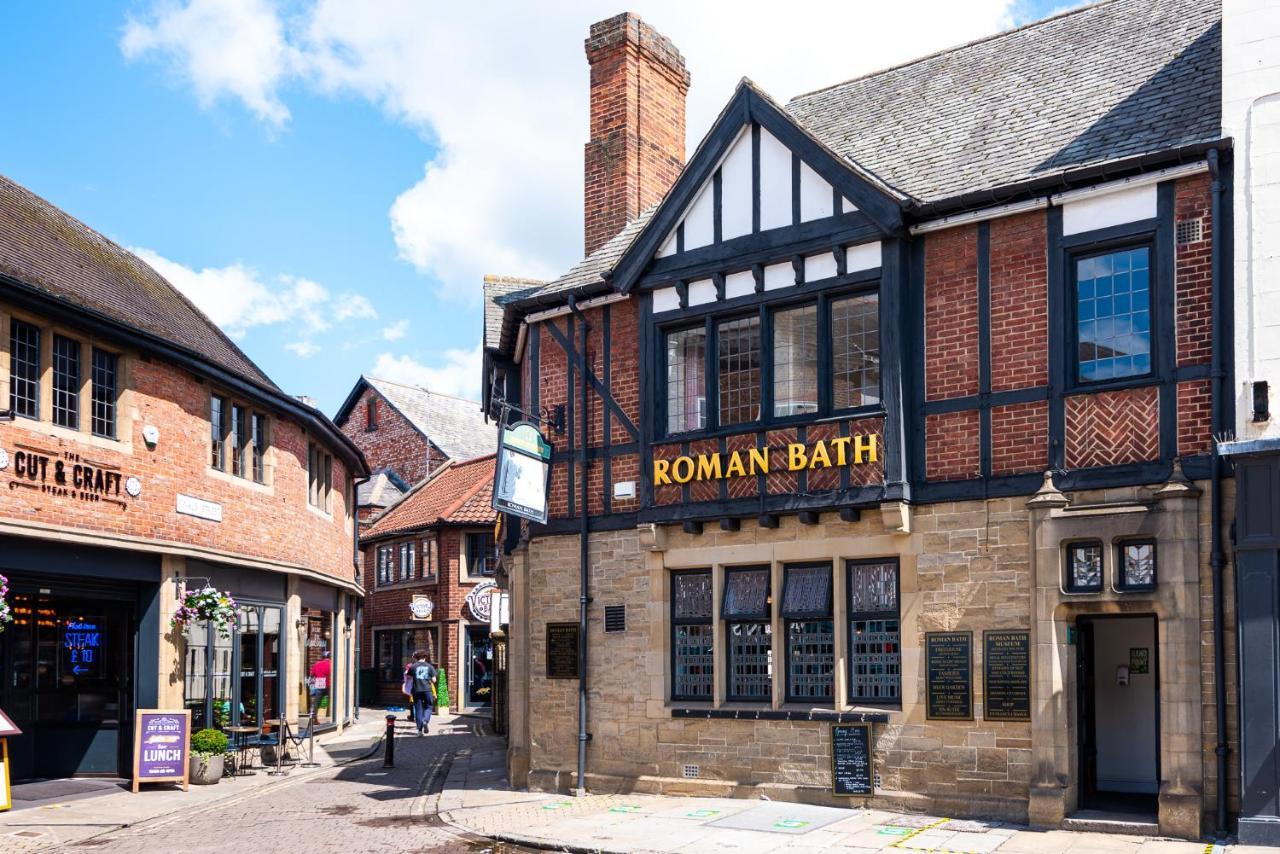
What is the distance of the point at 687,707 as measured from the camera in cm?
1563

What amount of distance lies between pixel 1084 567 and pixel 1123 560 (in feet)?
1.27

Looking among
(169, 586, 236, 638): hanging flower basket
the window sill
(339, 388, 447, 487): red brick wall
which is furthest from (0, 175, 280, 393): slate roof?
(339, 388, 447, 487): red brick wall

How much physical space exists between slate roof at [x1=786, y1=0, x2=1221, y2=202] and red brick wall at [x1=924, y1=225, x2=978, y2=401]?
0.57m

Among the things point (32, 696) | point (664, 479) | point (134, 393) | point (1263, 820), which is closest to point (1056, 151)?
point (664, 479)

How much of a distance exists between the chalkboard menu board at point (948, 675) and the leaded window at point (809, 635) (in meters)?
1.24

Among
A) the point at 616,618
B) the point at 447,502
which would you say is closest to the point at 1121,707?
the point at 616,618

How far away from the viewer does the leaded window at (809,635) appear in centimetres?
1473

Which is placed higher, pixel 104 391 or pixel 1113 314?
pixel 1113 314

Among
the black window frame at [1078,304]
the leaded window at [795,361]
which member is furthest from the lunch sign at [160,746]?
the black window frame at [1078,304]

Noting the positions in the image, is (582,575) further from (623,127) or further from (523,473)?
(623,127)

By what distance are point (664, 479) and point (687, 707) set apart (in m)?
2.81

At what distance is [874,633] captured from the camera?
1440 centimetres

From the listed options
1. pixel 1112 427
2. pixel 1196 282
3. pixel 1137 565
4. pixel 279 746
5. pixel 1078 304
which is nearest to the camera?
pixel 1196 282

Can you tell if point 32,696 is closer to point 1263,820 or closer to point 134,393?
point 134,393
